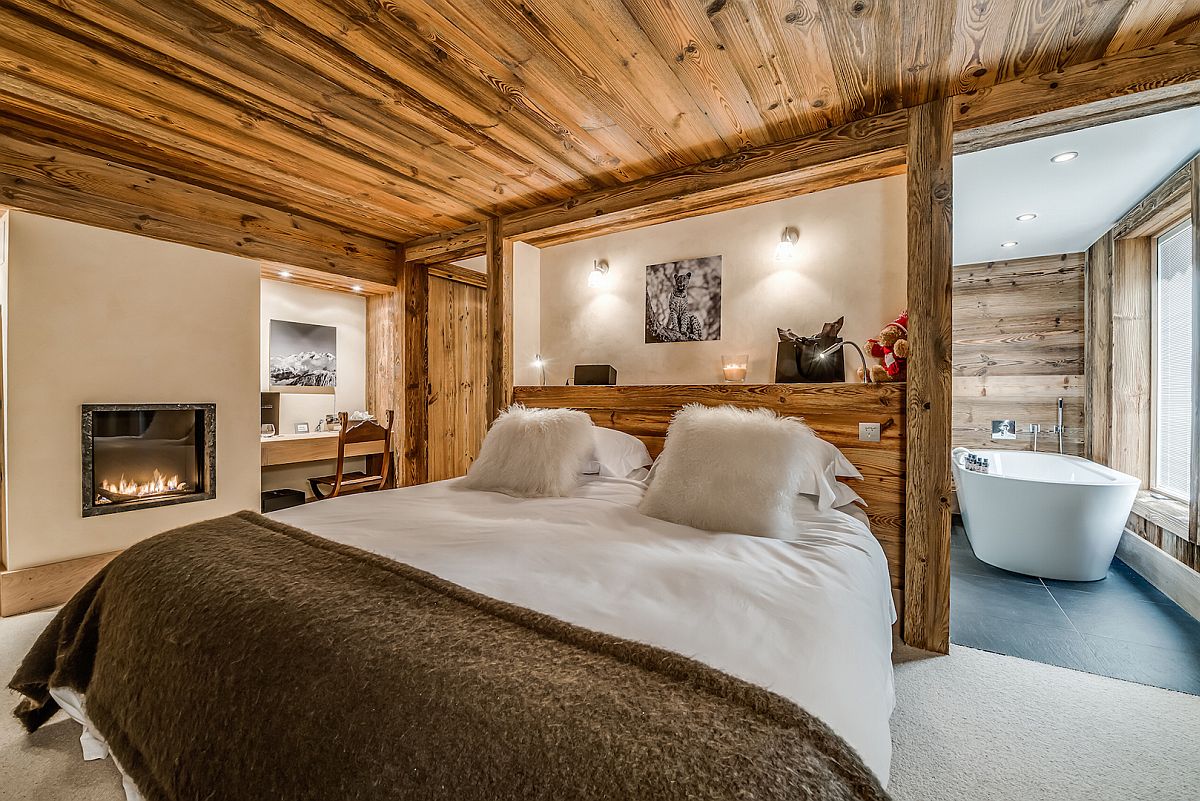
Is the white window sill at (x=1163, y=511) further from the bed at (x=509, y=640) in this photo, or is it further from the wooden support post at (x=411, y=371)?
the wooden support post at (x=411, y=371)

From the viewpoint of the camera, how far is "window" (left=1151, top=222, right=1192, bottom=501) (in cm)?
304

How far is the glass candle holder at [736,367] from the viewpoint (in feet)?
9.41

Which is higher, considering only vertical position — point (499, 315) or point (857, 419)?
point (499, 315)

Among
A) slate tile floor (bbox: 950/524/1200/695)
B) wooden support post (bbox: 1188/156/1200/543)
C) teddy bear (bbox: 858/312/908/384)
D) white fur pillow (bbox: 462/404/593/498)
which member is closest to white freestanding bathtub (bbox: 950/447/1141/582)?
slate tile floor (bbox: 950/524/1200/695)

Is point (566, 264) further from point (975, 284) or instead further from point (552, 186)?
point (975, 284)

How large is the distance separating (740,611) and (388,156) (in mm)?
2883

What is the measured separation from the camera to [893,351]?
91.4 inches

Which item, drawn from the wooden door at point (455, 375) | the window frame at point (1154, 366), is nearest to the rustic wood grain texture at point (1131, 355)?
the window frame at point (1154, 366)

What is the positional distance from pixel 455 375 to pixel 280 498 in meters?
1.76

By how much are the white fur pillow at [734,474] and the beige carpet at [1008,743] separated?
804 millimetres

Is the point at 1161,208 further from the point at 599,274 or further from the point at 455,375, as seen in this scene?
the point at 455,375

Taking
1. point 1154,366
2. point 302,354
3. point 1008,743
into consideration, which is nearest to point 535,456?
point 1008,743

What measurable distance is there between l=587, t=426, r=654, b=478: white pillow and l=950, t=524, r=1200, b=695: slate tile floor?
67.8 inches

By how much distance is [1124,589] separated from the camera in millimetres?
2889
